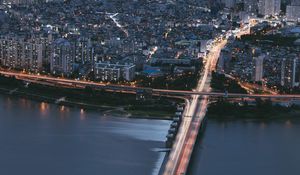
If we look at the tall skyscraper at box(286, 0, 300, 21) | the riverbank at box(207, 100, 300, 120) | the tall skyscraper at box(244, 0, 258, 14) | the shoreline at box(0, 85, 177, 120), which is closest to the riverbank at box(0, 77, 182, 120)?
the shoreline at box(0, 85, 177, 120)

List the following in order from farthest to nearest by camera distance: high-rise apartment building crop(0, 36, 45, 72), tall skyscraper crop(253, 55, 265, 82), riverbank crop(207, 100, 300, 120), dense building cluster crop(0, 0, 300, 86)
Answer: high-rise apartment building crop(0, 36, 45, 72)
dense building cluster crop(0, 0, 300, 86)
tall skyscraper crop(253, 55, 265, 82)
riverbank crop(207, 100, 300, 120)

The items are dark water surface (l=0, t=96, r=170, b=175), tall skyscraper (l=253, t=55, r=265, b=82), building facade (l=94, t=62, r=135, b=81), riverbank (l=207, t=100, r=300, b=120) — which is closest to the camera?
dark water surface (l=0, t=96, r=170, b=175)

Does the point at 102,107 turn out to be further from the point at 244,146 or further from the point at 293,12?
the point at 293,12

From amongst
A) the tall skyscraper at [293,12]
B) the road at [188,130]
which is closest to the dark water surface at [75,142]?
the road at [188,130]

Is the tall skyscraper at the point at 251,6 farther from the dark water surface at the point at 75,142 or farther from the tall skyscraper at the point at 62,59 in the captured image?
the dark water surface at the point at 75,142

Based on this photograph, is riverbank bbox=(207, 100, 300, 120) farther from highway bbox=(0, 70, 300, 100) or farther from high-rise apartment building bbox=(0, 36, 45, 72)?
high-rise apartment building bbox=(0, 36, 45, 72)

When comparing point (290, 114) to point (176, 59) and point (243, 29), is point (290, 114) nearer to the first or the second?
point (176, 59)
